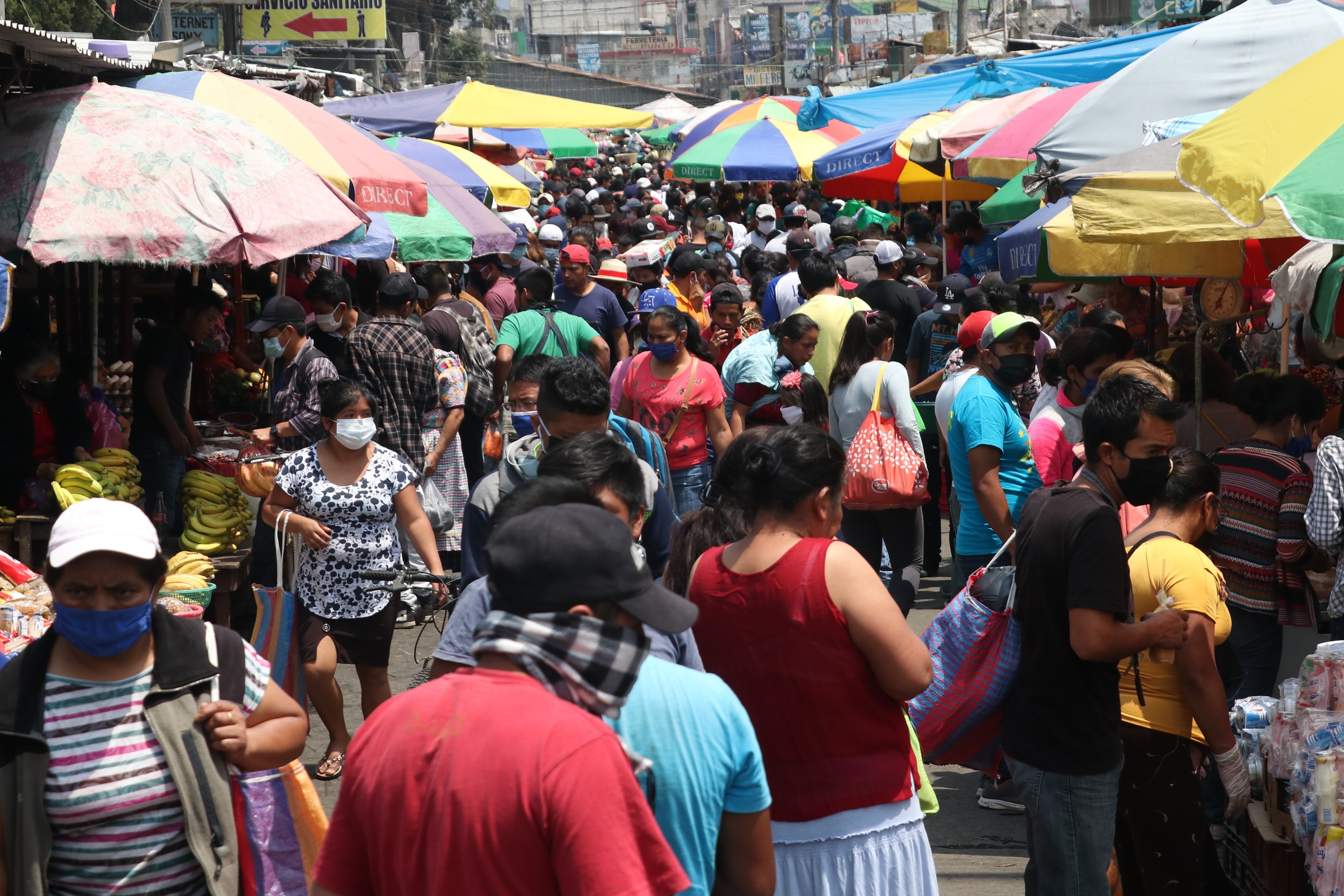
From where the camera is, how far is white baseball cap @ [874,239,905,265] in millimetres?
10227

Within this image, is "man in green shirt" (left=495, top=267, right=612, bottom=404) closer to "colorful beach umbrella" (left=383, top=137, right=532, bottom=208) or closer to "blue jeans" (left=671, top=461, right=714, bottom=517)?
"blue jeans" (left=671, top=461, right=714, bottom=517)

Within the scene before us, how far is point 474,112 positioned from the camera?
14328mm

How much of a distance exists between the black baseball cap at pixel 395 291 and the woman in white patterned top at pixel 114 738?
5.12 meters

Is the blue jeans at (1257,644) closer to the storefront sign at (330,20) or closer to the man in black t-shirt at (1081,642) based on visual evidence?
the man in black t-shirt at (1081,642)

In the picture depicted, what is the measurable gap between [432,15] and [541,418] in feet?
223

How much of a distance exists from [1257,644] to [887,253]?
18.7ft

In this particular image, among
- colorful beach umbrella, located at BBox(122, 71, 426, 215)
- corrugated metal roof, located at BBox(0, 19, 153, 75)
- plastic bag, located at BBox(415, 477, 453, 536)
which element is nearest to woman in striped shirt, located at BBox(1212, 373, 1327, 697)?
plastic bag, located at BBox(415, 477, 453, 536)

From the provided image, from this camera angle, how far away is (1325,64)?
4266 millimetres

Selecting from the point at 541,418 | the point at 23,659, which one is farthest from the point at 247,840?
the point at 541,418

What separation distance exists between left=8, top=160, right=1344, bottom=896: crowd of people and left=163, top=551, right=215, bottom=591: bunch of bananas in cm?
42

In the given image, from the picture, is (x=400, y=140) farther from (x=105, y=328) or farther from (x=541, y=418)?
(x=541, y=418)

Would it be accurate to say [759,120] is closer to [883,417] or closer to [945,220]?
[945,220]

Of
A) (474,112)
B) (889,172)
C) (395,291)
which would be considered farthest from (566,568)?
(474,112)

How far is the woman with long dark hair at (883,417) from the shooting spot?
6449mm
